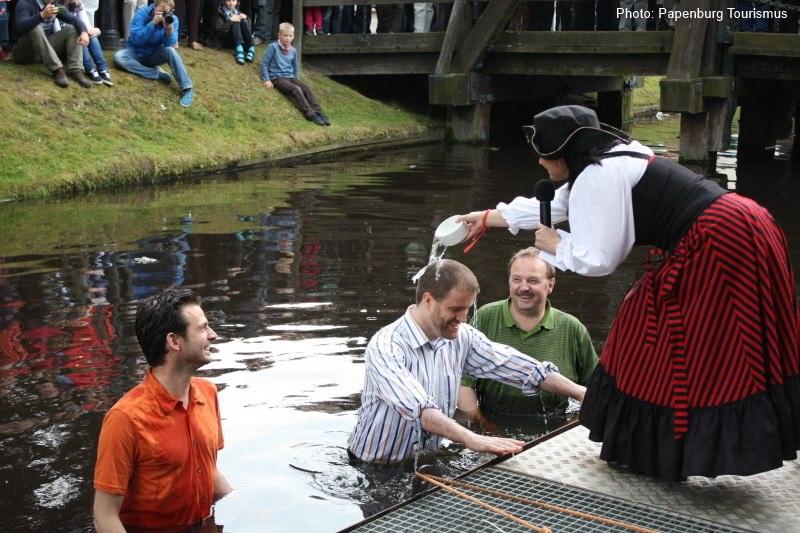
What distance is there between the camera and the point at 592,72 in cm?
1845

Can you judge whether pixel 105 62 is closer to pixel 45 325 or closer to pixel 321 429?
pixel 45 325

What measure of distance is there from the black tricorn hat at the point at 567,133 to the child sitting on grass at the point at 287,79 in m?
13.8

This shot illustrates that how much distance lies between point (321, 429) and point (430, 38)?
1364 cm

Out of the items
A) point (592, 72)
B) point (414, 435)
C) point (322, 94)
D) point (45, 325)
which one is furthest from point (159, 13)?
point (414, 435)

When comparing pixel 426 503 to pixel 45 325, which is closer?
pixel 426 503

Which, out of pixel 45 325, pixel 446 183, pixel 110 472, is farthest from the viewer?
pixel 446 183

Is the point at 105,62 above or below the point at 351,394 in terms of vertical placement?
above

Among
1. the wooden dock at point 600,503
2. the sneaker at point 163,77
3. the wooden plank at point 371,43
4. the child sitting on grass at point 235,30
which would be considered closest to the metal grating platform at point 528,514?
the wooden dock at point 600,503

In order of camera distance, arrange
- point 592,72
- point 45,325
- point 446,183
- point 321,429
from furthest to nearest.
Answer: point 592,72, point 446,183, point 45,325, point 321,429

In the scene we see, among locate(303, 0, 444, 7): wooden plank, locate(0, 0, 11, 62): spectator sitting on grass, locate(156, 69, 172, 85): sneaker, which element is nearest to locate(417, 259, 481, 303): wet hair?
locate(0, 0, 11, 62): spectator sitting on grass

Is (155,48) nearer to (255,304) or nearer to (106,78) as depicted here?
(106,78)

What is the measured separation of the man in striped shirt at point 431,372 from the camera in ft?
17.6

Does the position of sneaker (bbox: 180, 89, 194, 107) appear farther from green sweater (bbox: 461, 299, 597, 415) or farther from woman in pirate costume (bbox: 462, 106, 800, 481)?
woman in pirate costume (bbox: 462, 106, 800, 481)

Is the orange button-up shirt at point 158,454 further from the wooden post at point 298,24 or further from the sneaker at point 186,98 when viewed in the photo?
the wooden post at point 298,24
